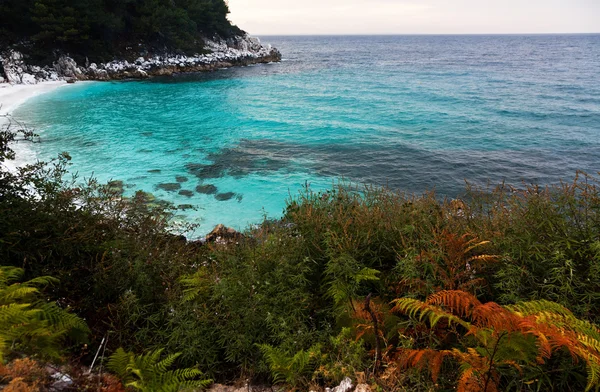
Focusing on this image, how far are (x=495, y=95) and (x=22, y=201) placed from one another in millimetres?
41914

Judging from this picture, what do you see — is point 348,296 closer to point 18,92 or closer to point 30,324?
point 30,324

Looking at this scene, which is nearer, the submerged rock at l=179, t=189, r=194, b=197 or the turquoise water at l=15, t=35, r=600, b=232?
the submerged rock at l=179, t=189, r=194, b=197

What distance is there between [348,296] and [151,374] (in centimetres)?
242

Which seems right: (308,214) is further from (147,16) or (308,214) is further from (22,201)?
(147,16)

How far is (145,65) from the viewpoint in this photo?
50906mm

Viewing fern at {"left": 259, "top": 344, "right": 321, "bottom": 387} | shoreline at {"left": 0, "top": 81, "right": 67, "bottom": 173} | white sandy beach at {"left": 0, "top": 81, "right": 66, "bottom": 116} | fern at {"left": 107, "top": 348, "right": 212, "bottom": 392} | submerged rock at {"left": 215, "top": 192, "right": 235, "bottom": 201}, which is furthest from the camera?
white sandy beach at {"left": 0, "top": 81, "right": 66, "bottom": 116}

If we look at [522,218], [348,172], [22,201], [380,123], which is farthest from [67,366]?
[380,123]

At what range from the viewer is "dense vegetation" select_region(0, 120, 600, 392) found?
3.11 metres

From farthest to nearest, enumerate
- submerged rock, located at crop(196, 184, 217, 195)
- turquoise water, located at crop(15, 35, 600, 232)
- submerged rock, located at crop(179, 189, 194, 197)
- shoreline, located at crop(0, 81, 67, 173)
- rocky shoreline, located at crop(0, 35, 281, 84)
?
rocky shoreline, located at crop(0, 35, 281, 84)
shoreline, located at crop(0, 81, 67, 173)
turquoise water, located at crop(15, 35, 600, 232)
submerged rock, located at crop(196, 184, 217, 195)
submerged rock, located at crop(179, 189, 194, 197)

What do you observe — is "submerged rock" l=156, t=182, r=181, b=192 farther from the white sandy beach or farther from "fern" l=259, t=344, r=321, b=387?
the white sandy beach

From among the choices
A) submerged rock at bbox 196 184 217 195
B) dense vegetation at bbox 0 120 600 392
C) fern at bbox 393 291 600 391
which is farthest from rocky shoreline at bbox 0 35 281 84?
fern at bbox 393 291 600 391

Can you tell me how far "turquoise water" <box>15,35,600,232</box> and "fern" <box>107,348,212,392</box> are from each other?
7.10 m

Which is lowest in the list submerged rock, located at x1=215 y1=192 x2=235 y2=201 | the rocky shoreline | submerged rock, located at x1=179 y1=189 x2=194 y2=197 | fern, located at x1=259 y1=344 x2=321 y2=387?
submerged rock, located at x1=215 y1=192 x2=235 y2=201

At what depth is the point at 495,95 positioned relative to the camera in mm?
36781
